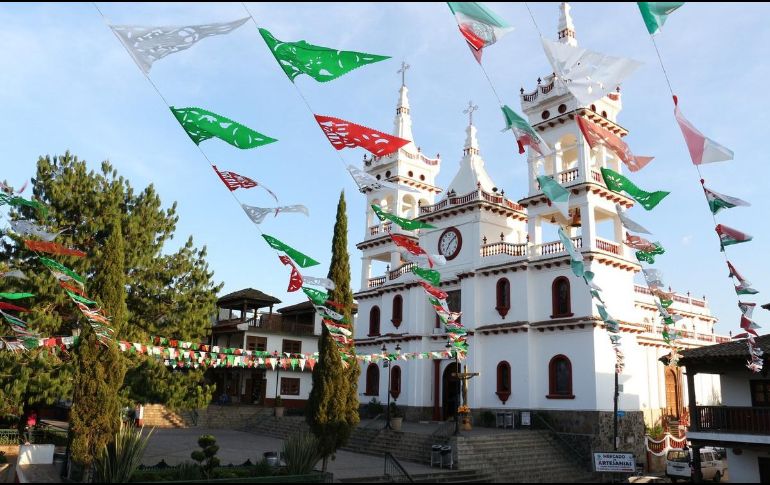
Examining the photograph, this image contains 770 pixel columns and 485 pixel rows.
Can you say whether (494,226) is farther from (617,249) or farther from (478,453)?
(478,453)

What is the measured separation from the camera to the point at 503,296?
31188mm

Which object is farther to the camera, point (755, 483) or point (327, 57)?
point (755, 483)

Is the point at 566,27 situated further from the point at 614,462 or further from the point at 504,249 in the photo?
the point at 614,462

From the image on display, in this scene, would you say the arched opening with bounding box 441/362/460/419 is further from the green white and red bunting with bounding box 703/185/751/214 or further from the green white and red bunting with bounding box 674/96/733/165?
the green white and red bunting with bounding box 674/96/733/165

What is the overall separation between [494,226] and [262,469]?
812 inches

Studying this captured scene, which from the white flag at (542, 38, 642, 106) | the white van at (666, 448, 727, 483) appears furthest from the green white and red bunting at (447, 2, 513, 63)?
the white van at (666, 448, 727, 483)

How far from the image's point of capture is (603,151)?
30219mm

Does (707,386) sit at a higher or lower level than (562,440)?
higher

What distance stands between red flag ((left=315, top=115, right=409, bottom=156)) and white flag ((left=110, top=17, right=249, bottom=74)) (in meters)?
2.93

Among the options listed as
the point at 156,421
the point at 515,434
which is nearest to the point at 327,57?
the point at 515,434

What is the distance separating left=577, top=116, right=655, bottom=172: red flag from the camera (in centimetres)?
1531

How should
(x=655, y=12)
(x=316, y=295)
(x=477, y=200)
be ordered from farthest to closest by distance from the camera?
(x=477, y=200)
(x=316, y=295)
(x=655, y=12)

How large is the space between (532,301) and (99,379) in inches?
803

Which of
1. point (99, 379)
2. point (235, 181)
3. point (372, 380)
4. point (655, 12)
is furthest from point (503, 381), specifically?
point (655, 12)
